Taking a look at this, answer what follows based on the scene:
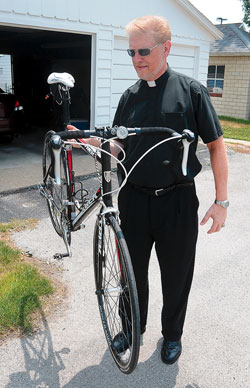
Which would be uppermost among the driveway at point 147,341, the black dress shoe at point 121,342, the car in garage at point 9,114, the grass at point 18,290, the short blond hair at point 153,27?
the short blond hair at point 153,27

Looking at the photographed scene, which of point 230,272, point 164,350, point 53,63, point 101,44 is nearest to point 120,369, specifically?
point 164,350

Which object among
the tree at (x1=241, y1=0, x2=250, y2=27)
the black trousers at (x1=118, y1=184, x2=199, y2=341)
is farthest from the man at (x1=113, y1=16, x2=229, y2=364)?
the tree at (x1=241, y1=0, x2=250, y2=27)

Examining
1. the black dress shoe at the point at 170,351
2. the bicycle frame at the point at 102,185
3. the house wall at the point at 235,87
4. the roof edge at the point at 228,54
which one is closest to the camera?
the bicycle frame at the point at 102,185

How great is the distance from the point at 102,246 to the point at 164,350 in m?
0.78

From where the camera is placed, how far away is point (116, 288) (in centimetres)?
231

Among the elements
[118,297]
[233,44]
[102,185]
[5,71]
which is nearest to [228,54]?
[233,44]

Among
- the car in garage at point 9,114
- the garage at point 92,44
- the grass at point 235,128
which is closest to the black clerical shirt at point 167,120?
the garage at point 92,44

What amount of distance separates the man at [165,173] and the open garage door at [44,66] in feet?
34.5

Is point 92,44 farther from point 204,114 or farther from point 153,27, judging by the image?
point 204,114

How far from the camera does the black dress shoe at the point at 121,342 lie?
2348 mm

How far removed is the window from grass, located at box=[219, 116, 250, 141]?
1.38 m

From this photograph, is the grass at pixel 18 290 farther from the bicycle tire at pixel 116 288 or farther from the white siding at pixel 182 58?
the white siding at pixel 182 58

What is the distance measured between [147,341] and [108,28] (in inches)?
275

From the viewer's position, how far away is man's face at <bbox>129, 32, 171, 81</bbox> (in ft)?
6.77
